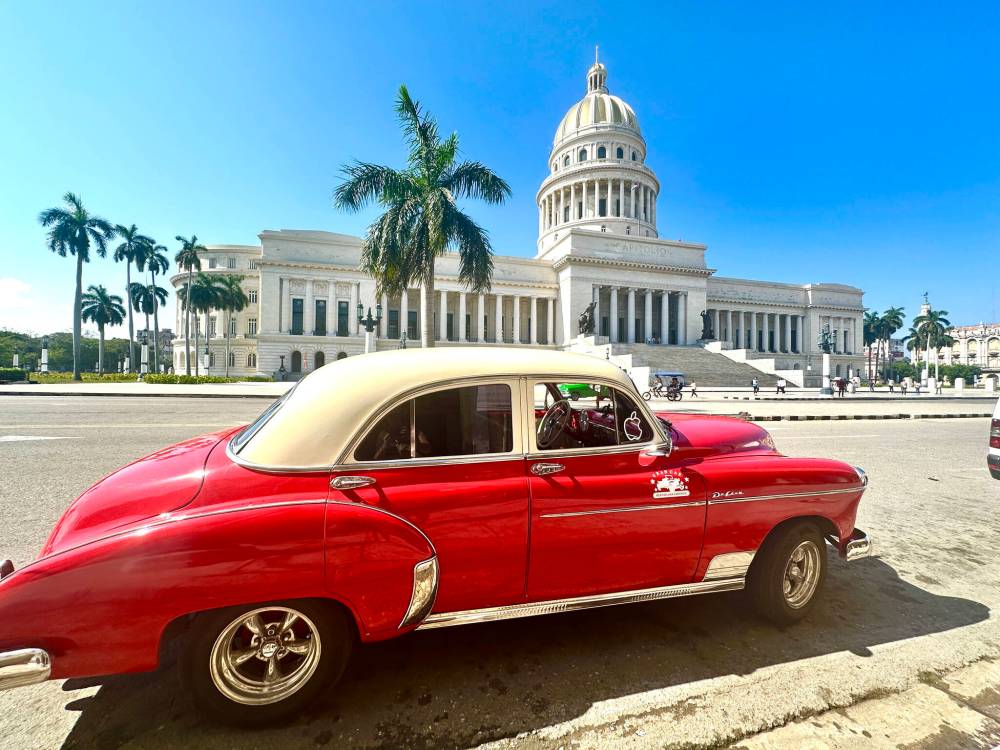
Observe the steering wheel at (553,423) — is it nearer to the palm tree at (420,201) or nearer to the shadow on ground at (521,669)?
the shadow on ground at (521,669)

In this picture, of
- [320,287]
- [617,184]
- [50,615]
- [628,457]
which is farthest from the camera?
[617,184]

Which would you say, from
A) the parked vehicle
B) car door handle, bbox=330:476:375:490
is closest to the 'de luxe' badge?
car door handle, bbox=330:476:375:490

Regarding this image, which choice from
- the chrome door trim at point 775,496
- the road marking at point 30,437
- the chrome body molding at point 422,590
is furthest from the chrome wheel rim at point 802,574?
the road marking at point 30,437

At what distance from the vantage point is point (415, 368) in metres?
2.34

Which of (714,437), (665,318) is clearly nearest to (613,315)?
(665,318)

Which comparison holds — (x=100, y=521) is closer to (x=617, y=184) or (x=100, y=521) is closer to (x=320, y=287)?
(x=320, y=287)

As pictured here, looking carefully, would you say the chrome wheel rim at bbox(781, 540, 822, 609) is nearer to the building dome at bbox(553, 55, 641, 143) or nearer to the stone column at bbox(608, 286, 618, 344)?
the stone column at bbox(608, 286, 618, 344)

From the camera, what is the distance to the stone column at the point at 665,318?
178ft

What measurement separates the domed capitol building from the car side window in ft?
112

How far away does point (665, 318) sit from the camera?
2156 inches

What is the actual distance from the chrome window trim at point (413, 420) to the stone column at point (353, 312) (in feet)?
166

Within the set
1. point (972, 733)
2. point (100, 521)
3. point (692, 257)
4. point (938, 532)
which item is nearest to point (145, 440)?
point (100, 521)

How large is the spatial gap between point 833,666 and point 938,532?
325cm

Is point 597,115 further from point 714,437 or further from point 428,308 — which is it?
point 714,437
